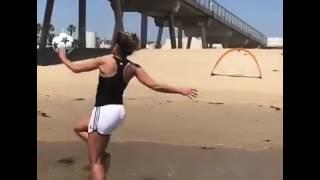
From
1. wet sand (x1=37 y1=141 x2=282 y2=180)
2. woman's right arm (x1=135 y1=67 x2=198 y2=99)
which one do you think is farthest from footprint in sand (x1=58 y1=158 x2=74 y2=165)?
woman's right arm (x1=135 y1=67 x2=198 y2=99)

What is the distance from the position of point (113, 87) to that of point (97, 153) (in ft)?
1.83

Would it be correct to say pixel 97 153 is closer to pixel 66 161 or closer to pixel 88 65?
pixel 88 65

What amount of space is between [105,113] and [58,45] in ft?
3.30

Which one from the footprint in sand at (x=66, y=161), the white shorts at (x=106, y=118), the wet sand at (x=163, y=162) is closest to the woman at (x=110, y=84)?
the white shorts at (x=106, y=118)

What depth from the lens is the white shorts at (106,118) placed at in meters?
5.41

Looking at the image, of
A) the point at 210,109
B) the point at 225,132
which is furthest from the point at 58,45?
the point at 210,109

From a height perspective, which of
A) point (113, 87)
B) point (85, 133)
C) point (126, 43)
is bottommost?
point (85, 133)

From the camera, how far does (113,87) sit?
5.40 meters

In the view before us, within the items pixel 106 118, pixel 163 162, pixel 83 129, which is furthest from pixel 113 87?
pixel 163 162

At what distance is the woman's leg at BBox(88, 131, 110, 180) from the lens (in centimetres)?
548

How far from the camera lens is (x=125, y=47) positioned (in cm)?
541
